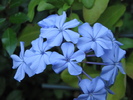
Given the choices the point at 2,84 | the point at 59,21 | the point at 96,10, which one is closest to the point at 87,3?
the point at 96,10

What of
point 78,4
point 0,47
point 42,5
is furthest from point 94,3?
point 0,47

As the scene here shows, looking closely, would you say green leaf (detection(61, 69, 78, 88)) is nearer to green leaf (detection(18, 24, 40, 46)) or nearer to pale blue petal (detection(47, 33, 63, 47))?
green leaf (detection(18, 24, 40, 46))

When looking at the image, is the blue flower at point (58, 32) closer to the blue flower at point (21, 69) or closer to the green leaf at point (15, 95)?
the blue flower at point (21, 69)

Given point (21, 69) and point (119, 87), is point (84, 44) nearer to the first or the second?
point (21, 69)

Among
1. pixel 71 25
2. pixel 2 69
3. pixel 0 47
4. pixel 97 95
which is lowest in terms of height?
pixel 2 69

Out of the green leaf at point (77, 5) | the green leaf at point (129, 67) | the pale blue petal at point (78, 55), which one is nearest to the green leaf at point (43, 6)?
the green leaf at point (77, 5)

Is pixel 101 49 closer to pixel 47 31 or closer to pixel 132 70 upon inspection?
pixel 47 31

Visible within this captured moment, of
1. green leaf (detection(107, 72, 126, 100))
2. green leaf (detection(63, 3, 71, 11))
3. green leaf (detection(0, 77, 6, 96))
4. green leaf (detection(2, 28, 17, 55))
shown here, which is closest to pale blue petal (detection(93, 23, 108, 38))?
green leaf (detection(63, 3, 71, 11))
